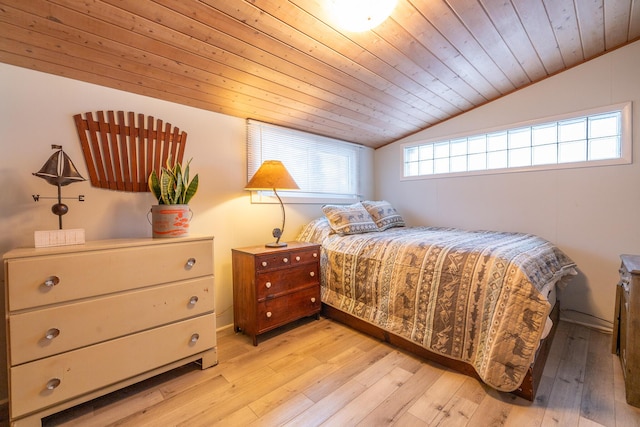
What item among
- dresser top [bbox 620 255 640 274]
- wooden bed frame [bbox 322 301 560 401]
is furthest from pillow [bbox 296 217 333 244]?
dresser top [bbox 620 255 640 274]

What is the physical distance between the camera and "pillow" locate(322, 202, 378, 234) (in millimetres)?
2646

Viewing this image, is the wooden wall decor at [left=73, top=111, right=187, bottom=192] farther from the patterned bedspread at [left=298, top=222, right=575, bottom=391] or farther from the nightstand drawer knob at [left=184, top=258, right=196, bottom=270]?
the patterned bedspread at [left=298, top=222, right=575, bottom=391]

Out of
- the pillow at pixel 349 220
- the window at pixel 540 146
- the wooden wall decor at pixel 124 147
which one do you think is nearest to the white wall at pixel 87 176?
the wooden wall decor at pixel 124 147

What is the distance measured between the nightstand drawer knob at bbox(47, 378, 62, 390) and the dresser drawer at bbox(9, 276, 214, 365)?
127mm

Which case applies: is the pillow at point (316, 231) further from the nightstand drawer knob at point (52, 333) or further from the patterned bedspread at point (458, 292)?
the nightstand drawer knob at point (52, 333)

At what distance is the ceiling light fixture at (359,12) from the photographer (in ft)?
4.76

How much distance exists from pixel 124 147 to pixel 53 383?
1.37m

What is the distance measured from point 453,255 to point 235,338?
1785mm

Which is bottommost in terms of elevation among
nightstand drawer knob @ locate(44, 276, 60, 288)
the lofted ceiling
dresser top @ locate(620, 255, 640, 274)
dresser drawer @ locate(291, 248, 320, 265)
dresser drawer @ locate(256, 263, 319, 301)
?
dresser drawer @ locate(256, 263, 319, 301)

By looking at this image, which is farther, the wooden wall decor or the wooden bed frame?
the wooden wall decor

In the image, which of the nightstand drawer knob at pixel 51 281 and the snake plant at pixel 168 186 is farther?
the snake plant at pixel 168 186

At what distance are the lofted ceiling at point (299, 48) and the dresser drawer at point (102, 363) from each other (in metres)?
1.58

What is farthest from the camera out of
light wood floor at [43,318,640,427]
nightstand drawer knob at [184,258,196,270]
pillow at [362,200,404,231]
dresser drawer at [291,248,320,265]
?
pillow at [362,200,404,231]

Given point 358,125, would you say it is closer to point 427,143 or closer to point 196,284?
point 427,143
